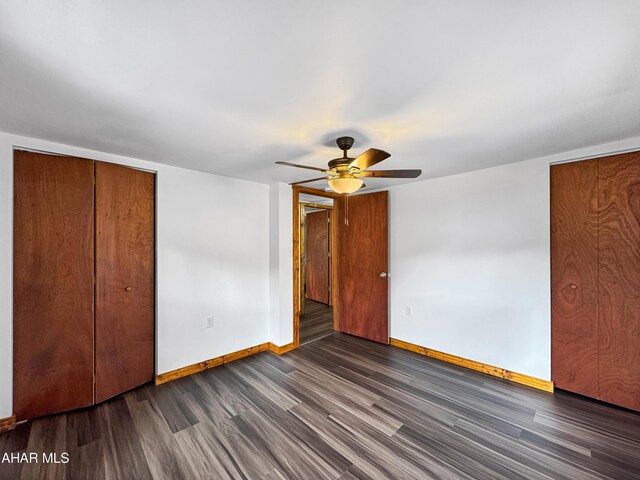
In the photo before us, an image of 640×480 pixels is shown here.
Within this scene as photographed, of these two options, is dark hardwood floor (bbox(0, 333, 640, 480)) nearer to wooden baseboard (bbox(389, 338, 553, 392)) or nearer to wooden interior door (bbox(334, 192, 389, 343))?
wooden baseboard (bbox(389, 338, 553, 392))

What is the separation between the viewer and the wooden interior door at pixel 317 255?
5.71 metres

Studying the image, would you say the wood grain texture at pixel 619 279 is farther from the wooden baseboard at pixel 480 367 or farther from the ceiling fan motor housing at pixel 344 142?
the ceiling fan motor housing at pixel 344 142

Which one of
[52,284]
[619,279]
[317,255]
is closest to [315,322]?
[317,255]

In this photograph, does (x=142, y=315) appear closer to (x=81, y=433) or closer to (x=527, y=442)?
(x=81, y=433)

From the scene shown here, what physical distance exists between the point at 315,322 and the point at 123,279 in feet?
9.69

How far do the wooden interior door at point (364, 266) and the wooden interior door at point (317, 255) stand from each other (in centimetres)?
159

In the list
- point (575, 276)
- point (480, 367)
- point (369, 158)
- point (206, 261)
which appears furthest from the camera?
point (206, 261)

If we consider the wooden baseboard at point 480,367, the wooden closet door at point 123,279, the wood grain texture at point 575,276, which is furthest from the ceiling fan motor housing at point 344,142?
the wooden baseboard at point 480,367

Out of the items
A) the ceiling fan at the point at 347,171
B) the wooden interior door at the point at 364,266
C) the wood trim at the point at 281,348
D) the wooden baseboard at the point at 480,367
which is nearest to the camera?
the ceiling fan at the point at 347,171

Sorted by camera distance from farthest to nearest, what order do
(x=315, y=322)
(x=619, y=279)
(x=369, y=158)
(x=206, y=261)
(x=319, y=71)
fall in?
(x=315, y=322)
(x=206, y=261)
(x=619, y=279)
(x=369, y=158)
(x=319, y=71)

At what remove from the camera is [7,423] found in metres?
1.89

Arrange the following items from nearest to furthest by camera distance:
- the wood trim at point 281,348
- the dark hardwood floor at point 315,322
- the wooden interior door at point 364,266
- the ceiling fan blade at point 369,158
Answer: the ceiling fan blade at point 369,158, the wood trim at point 281,348, the wooden interior door at point 364,266, the dark hardwood floor at point 315,322

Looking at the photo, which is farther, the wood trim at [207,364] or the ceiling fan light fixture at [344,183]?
the wood trim at [207,364]

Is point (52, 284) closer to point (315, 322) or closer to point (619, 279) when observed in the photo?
point (315, 322)
